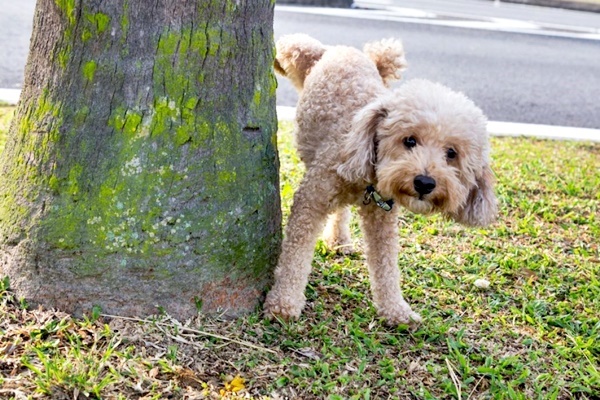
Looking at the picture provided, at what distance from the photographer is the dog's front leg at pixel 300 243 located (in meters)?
3.42

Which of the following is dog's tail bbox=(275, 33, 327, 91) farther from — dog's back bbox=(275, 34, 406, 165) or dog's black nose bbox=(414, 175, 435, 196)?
dog's black nose bbox=(414, 175, 435, 196)

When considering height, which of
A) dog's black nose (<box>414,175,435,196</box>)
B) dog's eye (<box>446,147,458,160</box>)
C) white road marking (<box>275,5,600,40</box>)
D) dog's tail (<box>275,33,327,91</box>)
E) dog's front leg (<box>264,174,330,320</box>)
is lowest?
dog's front leg (<box>264,174,330,320</box>)

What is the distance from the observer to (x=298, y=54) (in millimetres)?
4410

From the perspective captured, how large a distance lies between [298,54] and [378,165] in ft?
4.60

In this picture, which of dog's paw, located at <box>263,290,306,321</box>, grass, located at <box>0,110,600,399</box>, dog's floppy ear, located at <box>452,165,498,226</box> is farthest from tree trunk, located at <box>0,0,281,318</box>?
dog's floppy ear, located at <box>452,165,498,226</box>

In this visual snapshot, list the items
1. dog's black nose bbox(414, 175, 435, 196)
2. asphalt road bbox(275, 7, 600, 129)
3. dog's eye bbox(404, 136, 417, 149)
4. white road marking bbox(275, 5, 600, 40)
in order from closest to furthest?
dog's black nose bbox(414, 175, 435, 196)
dog's eye bbox(404, 136, 417, 149)
asphalt road bbox(275, 7, 600, 129)
white road marking bbox(275, 5, 600, 40)

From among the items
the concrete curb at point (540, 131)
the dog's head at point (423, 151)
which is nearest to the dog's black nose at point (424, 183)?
the dog's head at point (423, 151)

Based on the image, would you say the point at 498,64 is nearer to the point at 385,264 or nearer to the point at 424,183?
the point at 385,264

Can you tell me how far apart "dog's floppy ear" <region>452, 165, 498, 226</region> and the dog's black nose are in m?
0.38

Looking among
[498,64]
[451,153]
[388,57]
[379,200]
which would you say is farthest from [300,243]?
[498,64]

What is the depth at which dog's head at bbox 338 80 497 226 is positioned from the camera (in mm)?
3160

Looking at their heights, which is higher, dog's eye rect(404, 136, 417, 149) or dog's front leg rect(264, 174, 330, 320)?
dog's eye rect(404, 136, 417, 149)

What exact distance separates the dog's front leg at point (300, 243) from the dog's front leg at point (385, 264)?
→ 308mm

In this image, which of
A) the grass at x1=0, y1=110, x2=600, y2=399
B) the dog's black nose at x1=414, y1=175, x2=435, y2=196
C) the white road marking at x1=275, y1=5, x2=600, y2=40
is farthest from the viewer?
the white road marking at x1=275, y1=5, x2=600, y2=40
